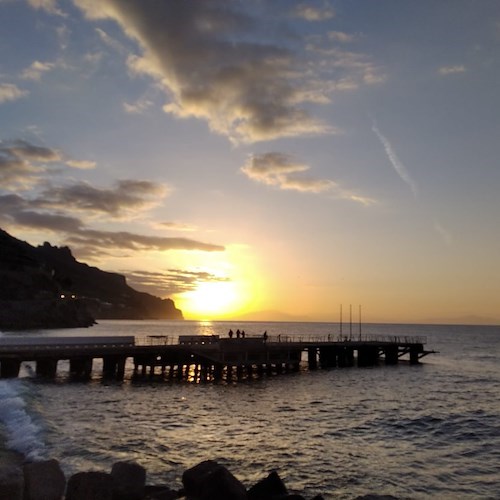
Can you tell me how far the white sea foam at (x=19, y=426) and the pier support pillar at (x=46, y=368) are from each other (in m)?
10.1

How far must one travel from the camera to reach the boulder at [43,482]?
53.4ft

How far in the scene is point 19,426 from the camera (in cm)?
3027

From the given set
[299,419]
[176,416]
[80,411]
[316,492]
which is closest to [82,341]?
[80,411]

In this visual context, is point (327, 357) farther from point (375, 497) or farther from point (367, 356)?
point (375, 497)

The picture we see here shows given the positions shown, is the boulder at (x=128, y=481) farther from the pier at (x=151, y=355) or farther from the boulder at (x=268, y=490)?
the pier at (x=151, y=355)

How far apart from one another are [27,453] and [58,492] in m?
9.30

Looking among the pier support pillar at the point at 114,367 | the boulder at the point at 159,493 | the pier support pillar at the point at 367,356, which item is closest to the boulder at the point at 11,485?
the boulder at the point at 159,493

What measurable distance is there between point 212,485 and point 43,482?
5.68m

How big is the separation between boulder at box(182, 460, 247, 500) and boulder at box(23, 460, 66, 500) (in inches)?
187

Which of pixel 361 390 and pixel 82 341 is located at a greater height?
pixel 82 341

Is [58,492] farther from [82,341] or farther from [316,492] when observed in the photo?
[82,341]

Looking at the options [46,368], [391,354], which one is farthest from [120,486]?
[391,354]

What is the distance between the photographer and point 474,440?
33156 mm

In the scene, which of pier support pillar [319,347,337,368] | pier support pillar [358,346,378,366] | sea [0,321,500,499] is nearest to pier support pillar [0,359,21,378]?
sea [0,321,500,499]
